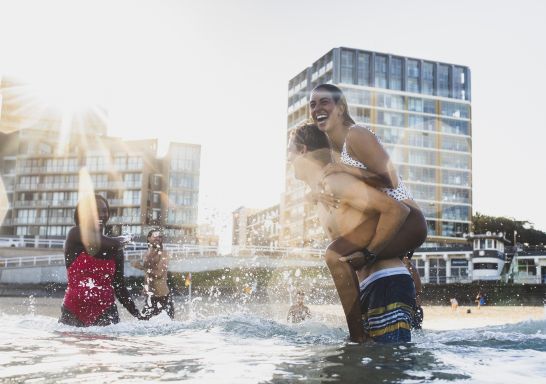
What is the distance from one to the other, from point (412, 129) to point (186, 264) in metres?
50.4

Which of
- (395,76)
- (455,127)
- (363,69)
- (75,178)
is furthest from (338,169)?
(455,127)

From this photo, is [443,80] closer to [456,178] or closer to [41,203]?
[456,178]

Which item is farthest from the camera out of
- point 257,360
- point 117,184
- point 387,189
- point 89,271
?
point 117,184

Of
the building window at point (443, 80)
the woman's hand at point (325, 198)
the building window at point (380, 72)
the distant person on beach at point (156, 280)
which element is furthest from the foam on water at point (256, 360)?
the building window at point (443, 80)

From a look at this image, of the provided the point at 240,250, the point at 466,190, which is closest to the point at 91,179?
the point at 240,250

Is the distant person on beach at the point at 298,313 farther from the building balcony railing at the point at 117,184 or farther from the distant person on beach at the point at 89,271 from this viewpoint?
the building balcony railing at the point at 117,184

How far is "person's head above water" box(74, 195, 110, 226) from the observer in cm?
634

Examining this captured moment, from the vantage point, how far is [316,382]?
118 inches

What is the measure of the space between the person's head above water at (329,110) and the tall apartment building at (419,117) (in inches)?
3443

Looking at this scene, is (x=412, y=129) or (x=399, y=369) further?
(x=412, y=129)

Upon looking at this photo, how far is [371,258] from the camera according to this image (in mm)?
3992

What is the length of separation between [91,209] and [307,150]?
288 cm

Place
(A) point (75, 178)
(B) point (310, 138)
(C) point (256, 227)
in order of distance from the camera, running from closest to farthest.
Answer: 1. (B) point (310, 138)
2. (A) point (75, 178)
3. (C) point (256, 227)

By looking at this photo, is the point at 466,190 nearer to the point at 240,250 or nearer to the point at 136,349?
the point at 240,250
